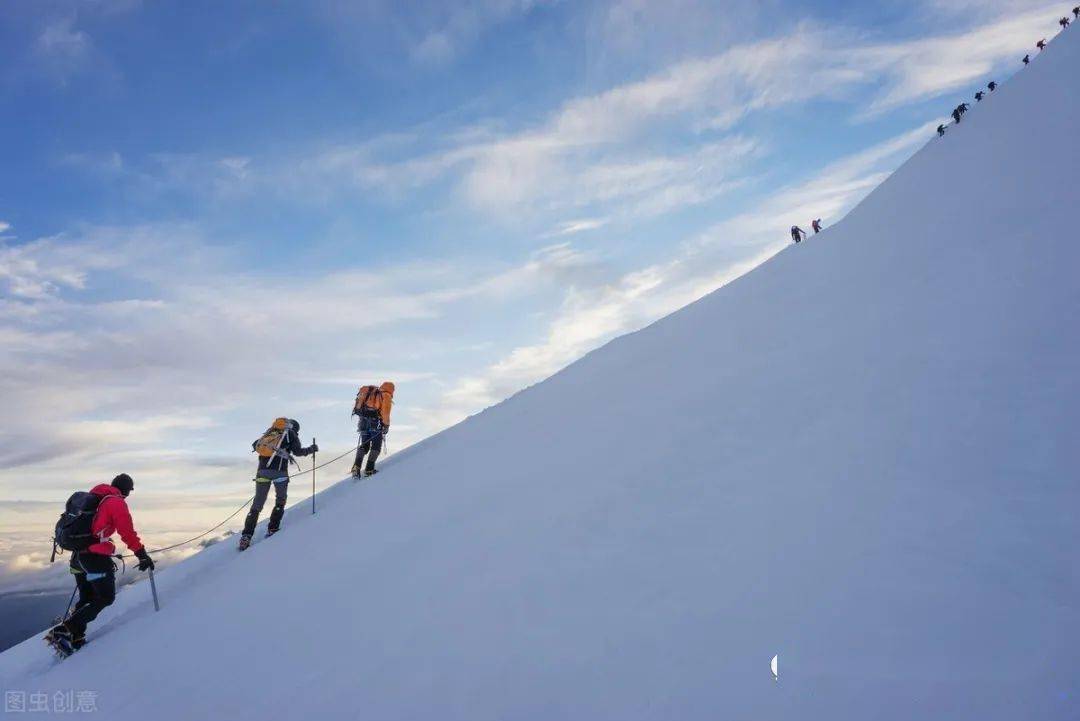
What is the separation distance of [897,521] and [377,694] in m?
4.25

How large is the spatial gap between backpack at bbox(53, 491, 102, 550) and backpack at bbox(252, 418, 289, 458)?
2.72 metres

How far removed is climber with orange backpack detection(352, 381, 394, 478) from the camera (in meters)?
13.2

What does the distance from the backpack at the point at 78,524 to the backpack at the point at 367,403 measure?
5144mm

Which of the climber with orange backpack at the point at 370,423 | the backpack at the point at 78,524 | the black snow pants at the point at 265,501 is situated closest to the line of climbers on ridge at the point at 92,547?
the backpack at the point at 78,524

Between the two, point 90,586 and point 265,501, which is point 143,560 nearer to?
point 90,586

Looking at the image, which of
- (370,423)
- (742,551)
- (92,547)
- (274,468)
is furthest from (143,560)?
(742,551)

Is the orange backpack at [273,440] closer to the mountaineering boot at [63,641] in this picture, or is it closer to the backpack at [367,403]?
the backpack at [367,403]

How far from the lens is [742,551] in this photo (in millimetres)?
4648

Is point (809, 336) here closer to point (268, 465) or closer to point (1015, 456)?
point (1015, 456)

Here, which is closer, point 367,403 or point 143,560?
point 143,560

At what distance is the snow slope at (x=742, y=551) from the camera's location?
3.52 meters

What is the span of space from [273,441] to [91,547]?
3243mm

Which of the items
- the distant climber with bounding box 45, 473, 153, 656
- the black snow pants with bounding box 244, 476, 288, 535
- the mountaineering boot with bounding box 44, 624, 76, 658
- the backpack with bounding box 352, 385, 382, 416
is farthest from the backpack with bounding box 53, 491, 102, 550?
the backpack with bounding box 352, 385, 382, 416

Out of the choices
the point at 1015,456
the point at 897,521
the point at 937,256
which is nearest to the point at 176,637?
the point at 897,521
